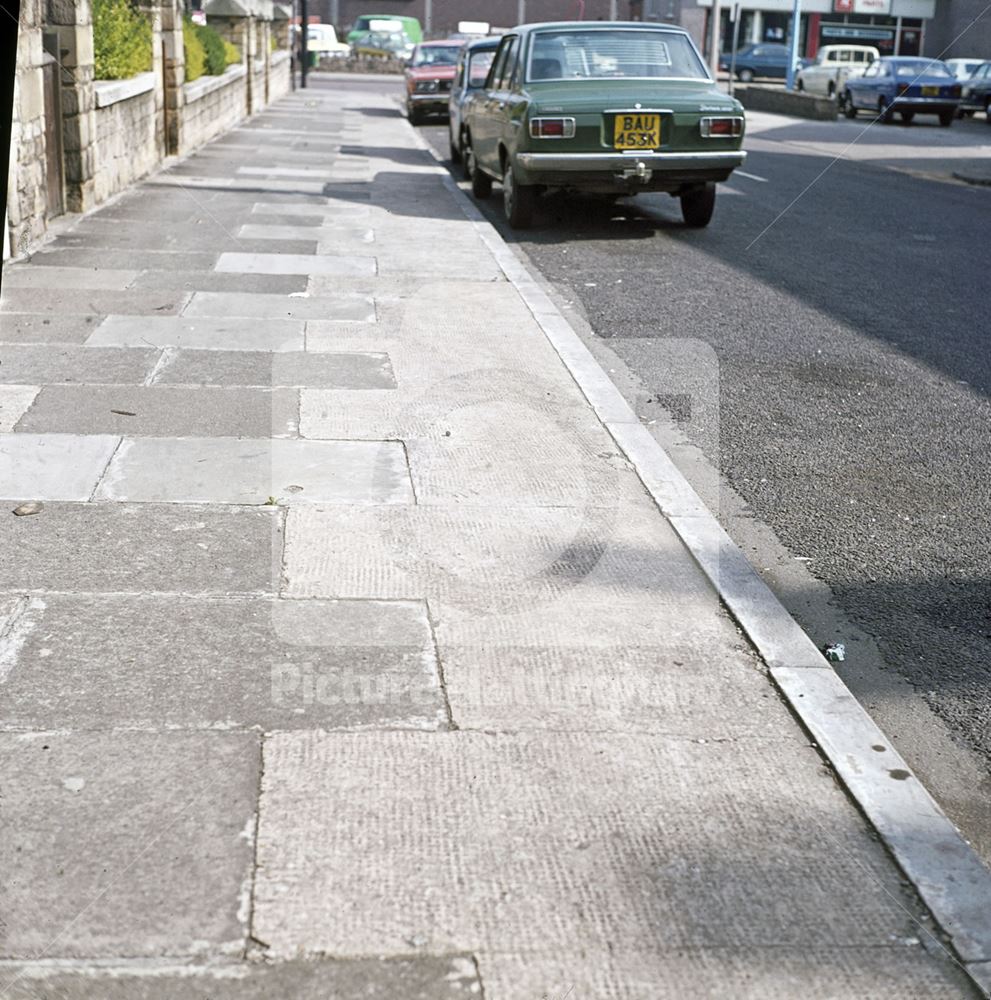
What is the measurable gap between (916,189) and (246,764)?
1690cm

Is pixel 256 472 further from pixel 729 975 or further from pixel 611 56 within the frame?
pixel 611 56

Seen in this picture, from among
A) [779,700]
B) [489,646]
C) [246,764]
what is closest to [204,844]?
[246,764]

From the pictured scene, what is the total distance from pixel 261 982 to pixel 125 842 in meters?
0.58

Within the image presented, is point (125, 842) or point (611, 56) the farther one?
point (611, 56)

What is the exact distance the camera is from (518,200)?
12.9m

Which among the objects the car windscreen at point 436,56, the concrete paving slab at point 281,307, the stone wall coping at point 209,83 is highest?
the car windscreen at point 436,56

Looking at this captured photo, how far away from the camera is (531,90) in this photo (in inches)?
497

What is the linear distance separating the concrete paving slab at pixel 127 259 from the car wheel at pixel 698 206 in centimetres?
491

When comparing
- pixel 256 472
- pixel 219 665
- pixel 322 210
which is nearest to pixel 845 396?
pixel 256 472

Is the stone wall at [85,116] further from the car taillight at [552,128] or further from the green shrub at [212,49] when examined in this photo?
the car taillight at [552,128]

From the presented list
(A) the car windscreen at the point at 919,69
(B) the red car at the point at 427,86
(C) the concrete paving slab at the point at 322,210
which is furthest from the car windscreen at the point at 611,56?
(A) the car windscreen at the point at 919,69

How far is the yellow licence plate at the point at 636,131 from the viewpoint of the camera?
12000 millimetres

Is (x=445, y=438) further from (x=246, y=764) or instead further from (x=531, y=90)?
(x=531, y=90)

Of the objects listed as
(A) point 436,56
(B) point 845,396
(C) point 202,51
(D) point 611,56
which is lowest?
(B) point 845,396
